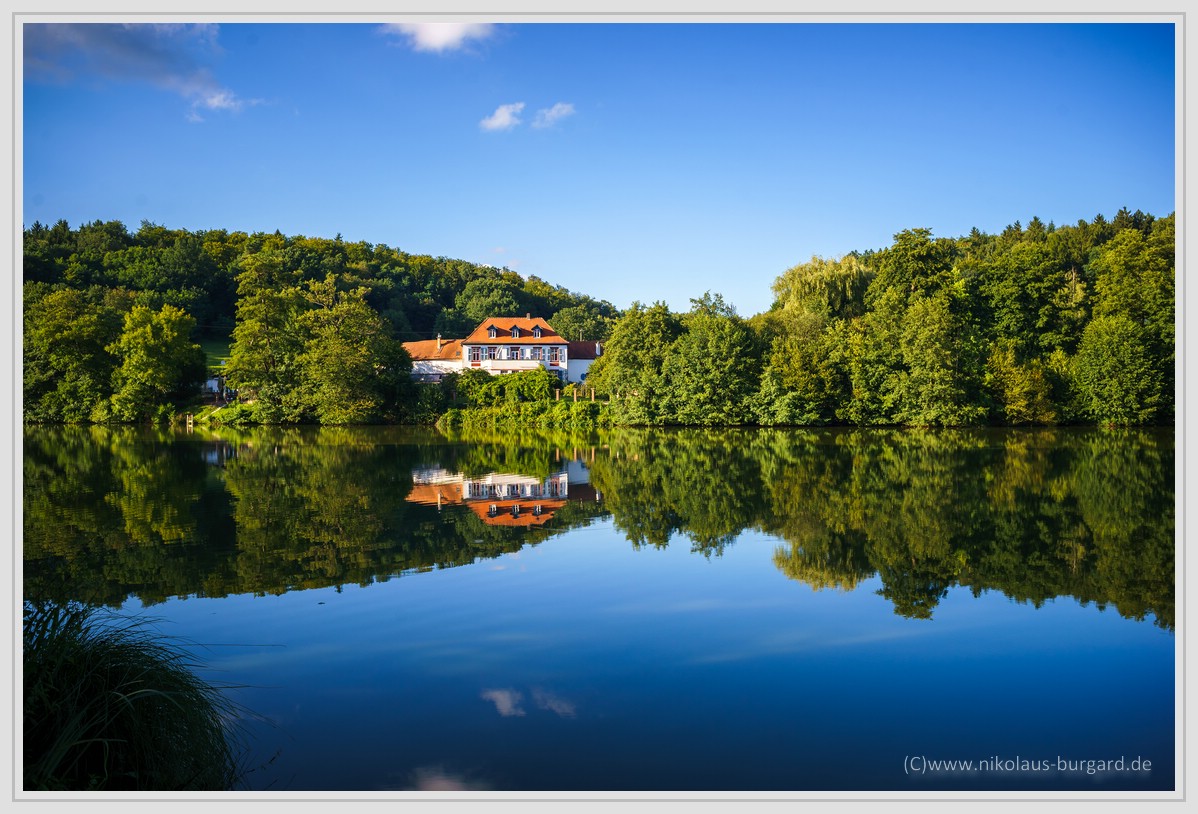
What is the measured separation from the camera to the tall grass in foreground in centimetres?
446

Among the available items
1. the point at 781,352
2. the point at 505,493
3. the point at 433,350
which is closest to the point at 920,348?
the point at 781,352

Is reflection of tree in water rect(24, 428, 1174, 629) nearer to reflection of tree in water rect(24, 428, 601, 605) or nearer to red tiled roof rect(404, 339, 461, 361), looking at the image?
reflection of tree in water rect(24, 428, 601, 605)

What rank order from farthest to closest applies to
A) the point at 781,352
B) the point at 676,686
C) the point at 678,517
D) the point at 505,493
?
the point at 781,352, the point at 505,493, the point at 678,517, the point at 676,686

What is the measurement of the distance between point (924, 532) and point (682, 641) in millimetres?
6523

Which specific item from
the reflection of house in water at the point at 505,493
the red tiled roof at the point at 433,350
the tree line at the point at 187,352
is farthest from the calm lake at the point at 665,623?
the red tiled roof at the point at 433,350

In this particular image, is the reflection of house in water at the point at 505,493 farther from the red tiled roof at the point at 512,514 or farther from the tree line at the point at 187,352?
the tree line at the point at 187,352

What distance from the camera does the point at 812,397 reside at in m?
43.1

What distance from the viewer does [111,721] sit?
459 cm

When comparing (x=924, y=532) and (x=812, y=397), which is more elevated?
(x=812, y=397)

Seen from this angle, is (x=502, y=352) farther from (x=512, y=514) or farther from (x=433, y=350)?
(x=512, y=514)

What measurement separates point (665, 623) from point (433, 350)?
65.1 m

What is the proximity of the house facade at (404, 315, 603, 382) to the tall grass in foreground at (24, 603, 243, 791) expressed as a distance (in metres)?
62.4
